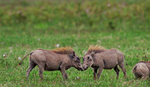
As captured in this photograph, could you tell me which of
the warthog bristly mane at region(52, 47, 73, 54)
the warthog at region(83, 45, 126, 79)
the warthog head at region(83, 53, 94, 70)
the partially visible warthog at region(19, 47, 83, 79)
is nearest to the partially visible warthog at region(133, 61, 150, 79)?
the warthog at region(83, 45, 126, 79)

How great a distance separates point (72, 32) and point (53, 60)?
843cm

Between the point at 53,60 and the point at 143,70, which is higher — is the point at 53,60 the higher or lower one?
the higher one

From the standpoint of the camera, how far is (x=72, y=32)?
613 inches

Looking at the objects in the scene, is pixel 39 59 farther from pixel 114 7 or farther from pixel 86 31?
pixel 114 7

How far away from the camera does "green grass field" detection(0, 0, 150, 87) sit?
738cm

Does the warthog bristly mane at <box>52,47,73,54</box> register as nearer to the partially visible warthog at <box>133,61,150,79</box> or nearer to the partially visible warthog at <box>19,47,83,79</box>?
the partially visible warthog at <box>19,47,83,79</box>

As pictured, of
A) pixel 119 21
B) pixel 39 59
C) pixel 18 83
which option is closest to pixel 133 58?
pixel 39 59

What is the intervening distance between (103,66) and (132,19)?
10218mm

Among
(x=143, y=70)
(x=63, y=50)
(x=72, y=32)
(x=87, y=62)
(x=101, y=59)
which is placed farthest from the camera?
(x=72, y=32)

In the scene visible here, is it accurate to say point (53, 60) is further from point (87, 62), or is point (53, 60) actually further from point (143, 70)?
point (143, 70)

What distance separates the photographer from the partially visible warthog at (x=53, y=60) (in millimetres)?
6992

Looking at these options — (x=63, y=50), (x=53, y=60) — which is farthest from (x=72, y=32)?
(x=53, y=60)

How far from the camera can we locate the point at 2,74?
7586mm

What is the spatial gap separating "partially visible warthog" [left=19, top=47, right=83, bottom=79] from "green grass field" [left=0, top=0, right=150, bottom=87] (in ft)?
0.96
